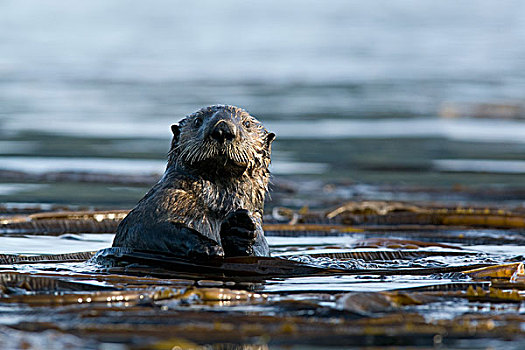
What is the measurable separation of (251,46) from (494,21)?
21.7m

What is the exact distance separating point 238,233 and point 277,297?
0.68 meters

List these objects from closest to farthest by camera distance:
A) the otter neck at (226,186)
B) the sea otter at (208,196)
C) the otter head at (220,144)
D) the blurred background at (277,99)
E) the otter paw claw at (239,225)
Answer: the otter paw claw at (239,225)
the sea otter at (208,196)
the otter head at (220,144)
the otter neck at (226,186)
the blurred background at (277,99)

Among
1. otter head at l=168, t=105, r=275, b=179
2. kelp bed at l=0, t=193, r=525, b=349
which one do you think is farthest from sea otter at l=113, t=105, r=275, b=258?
kelp bed at l=0, t=193, r=525, b=349

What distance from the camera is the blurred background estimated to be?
38.4 ft

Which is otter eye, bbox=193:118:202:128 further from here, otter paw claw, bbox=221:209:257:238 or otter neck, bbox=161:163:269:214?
otter paw claw, bbox=221:209:257:238

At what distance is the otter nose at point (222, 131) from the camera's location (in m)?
5.03

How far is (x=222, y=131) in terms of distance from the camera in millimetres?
5039

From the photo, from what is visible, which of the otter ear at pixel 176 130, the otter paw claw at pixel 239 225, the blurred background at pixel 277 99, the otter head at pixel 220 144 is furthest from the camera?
the blurred background at pixel 277 99

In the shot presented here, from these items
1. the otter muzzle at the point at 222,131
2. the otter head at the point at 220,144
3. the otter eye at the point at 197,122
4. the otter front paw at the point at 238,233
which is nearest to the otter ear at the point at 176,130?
the otter head at the point at 220,144

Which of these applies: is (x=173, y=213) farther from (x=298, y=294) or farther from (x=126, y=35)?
(x=126, y=35)

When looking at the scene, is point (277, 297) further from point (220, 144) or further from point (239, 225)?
point (220, 144)

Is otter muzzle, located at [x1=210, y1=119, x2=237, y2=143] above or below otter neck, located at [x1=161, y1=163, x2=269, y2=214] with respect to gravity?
above

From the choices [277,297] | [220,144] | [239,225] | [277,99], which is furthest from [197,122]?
[277,99]

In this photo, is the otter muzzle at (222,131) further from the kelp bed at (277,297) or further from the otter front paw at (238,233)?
the kelp bed at (277,297)
